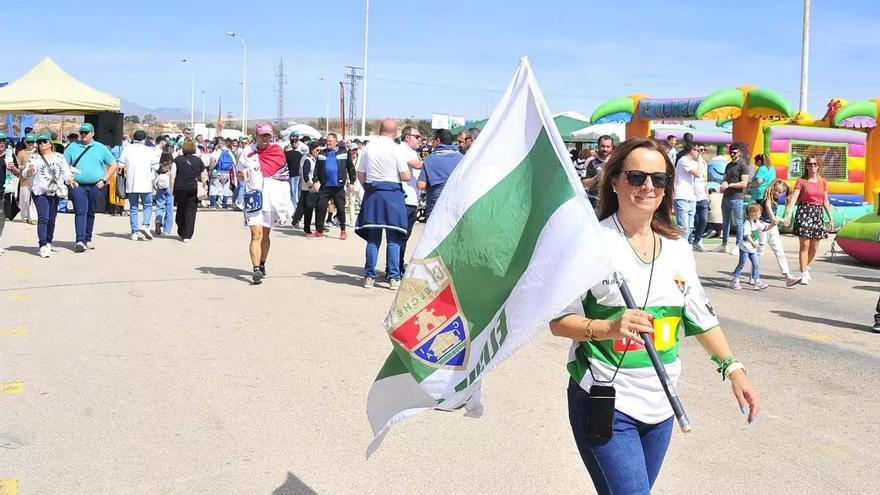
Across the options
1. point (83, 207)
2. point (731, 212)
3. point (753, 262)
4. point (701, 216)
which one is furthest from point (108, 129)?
point (753, 262)

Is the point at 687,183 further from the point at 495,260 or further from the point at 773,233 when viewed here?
the point at 495,260

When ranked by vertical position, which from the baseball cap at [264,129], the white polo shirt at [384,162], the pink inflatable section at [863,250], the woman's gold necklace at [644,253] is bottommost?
the pink inflatable section at [863,250]

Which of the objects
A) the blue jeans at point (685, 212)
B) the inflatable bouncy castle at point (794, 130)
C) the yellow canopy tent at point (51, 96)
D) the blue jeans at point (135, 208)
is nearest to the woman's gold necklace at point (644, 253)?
the blue jeans at point (685, 212)

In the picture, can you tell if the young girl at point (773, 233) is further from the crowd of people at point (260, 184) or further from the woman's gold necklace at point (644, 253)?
the woman's gold necklace at point (644, 253)

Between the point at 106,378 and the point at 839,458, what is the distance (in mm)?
4561

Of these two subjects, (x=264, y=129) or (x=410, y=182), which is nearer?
(x=264, y=129)

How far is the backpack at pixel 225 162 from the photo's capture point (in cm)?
2395

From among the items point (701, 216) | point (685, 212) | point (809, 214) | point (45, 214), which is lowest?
point (45, 214)

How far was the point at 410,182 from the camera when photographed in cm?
1153

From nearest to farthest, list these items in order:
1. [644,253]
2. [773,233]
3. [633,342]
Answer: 1. [633,342]
2. [644,253]
3. [773,233]

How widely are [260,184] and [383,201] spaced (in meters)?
1.39

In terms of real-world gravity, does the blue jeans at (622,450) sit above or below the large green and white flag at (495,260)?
below

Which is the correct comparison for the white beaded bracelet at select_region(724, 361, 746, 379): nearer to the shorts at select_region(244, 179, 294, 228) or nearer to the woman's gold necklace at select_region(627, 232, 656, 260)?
the woman's gold necklace at select_region(627, 232, 656, 260)

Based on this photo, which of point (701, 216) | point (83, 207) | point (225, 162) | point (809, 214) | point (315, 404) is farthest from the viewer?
point (225, 162)
